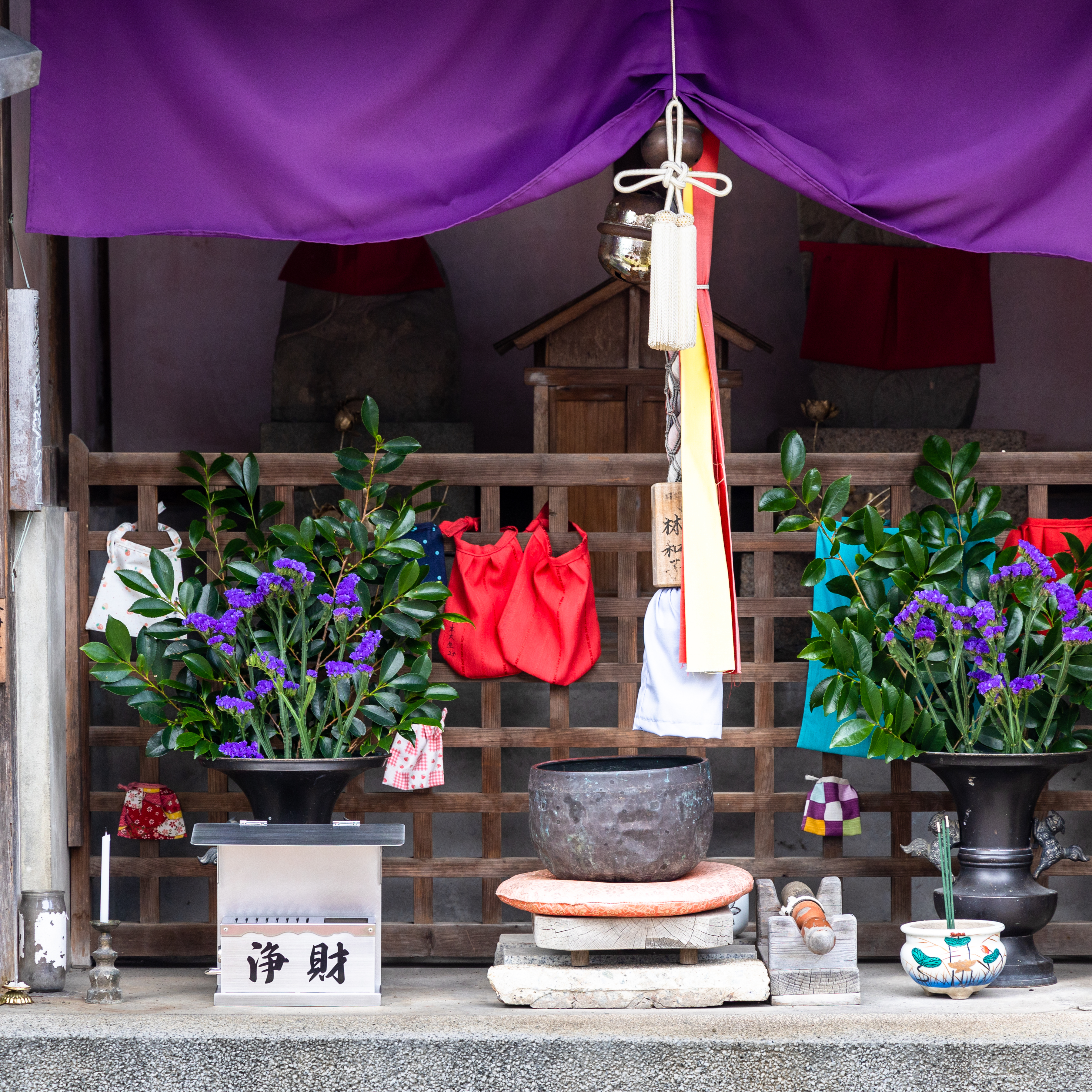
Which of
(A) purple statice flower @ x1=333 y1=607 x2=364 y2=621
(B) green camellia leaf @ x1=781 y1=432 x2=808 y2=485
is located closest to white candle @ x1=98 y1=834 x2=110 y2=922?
(A) purple statice flower @ x1=333 y1=607 x2=364 y2=621

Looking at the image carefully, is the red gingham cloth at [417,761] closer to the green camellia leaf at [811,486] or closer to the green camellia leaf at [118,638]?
the green camellia leaf at [118,638]

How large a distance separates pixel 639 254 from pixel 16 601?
2001 mm

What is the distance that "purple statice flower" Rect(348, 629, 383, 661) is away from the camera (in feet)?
11.5

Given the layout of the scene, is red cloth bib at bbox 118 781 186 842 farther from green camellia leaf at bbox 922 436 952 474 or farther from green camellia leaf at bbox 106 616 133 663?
green camellia leaf at bbox 922 436 952 474

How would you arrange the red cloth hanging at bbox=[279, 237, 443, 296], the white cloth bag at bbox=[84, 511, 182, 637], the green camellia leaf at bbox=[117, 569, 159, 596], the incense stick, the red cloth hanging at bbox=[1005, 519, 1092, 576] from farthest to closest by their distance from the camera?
1. the red cloth hanging at bbox=[279, 237, 443, 296]
2. the red cloth hanging at bbox=[1005, 519, 1092, 576]
3. the white cloth bag at bbox=[84, 511, 182, 637]
4. the green camellia leaf at bbox=[117, 569, 159, 596]
5. the incense stick

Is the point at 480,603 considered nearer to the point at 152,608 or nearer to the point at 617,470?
the point at 617,470

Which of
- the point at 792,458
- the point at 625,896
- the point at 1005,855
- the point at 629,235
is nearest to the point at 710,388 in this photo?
the point at 792,458

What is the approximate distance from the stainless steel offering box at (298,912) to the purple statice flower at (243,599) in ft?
1.92

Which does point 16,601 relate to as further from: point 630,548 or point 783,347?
point 783,347

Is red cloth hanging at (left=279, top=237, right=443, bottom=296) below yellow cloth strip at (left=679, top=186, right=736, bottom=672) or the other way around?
the other way around

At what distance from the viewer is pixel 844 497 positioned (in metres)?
3.74

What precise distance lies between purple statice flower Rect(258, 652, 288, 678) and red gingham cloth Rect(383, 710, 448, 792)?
598mm

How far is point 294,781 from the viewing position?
348cm

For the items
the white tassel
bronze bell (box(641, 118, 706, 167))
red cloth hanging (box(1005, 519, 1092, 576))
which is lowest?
red cloth hanging (box(1005, 519, 1092, 576))
